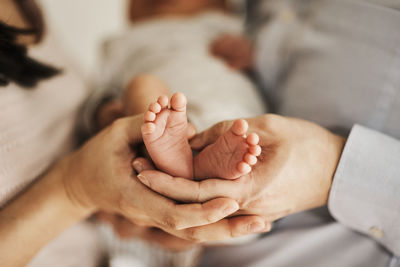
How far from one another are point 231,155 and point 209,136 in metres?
0.07

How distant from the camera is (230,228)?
0.43 metres

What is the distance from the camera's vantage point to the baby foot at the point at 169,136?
39 centimetres

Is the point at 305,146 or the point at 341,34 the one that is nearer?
the point at 305,146

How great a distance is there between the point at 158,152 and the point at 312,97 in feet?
1.09

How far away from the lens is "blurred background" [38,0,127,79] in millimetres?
1654

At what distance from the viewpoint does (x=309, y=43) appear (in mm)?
621

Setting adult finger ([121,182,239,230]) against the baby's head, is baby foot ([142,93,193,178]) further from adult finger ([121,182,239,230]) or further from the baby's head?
the baby's head

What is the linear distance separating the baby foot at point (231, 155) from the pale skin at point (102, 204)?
0.04 m

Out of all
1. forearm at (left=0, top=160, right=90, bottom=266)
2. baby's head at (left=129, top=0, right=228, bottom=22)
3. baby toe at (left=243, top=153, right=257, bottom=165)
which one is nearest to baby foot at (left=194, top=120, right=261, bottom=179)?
baby toe at (left=243, top=153, right=257, bottom=165)

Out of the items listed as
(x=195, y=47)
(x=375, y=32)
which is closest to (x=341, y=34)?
(x=375, y=32)

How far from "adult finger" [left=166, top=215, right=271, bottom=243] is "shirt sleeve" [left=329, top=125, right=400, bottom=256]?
5.8 inches

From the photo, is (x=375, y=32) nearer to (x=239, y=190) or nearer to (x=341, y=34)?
(x=341, y=34)

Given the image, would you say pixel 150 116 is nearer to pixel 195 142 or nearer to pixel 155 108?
pixel 155 108

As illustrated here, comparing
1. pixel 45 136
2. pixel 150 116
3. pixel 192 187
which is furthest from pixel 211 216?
pixel 45 136
